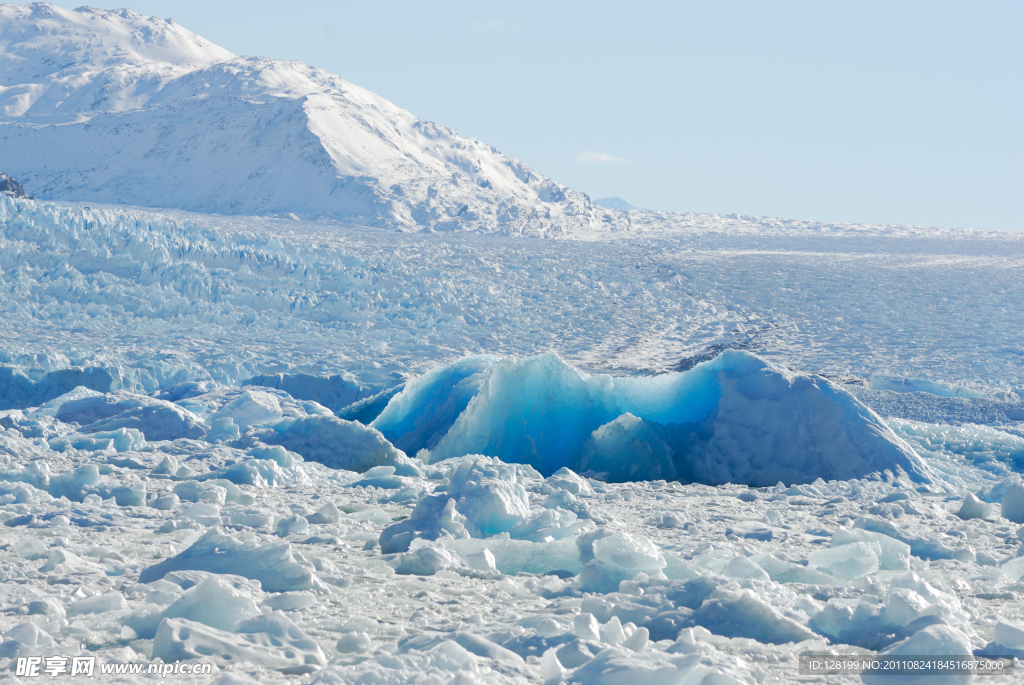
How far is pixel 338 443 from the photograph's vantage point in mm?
6965

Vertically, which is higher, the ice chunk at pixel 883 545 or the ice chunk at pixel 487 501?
the ice chunk at pixel 883 545

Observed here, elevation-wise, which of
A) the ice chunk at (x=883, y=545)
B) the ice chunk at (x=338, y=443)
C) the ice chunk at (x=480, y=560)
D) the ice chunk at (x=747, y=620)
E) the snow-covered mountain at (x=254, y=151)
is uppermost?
the snow-covered mountain at (x=254, y=151)

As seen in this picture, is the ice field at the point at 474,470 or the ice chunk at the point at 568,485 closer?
the ice field at the point at 474,470

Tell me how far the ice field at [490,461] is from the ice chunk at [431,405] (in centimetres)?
4

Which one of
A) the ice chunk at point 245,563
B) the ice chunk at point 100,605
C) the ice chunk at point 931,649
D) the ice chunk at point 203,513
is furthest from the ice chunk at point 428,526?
the ice chunk at point 931,649

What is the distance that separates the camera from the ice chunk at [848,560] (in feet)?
11.4

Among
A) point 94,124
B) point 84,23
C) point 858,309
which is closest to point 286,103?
point 94,124

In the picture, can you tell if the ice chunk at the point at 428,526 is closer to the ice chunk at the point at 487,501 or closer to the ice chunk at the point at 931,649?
the ice chunk at the point at 487,501

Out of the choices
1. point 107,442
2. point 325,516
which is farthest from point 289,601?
point 107,442

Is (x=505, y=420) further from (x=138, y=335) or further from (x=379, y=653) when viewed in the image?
(x=138, y=335)

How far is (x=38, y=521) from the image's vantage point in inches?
171

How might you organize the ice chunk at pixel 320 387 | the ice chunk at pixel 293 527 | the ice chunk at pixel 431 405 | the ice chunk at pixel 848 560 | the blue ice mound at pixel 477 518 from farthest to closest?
the ice chunk at pixel 320 387
the ice chunk at pixel 431 405
the ice chunk at pixel 293 527
the blue ice mound at pixel 477 518
the ice chunk at pixel 848 560

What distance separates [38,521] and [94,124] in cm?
4090

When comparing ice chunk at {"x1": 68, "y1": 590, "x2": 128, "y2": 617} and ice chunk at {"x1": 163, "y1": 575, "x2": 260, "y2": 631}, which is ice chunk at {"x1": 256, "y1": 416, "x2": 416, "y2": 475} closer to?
ice chunk at {"x1": 68, "y1": 590, "x2": 128, "y2": 617}
